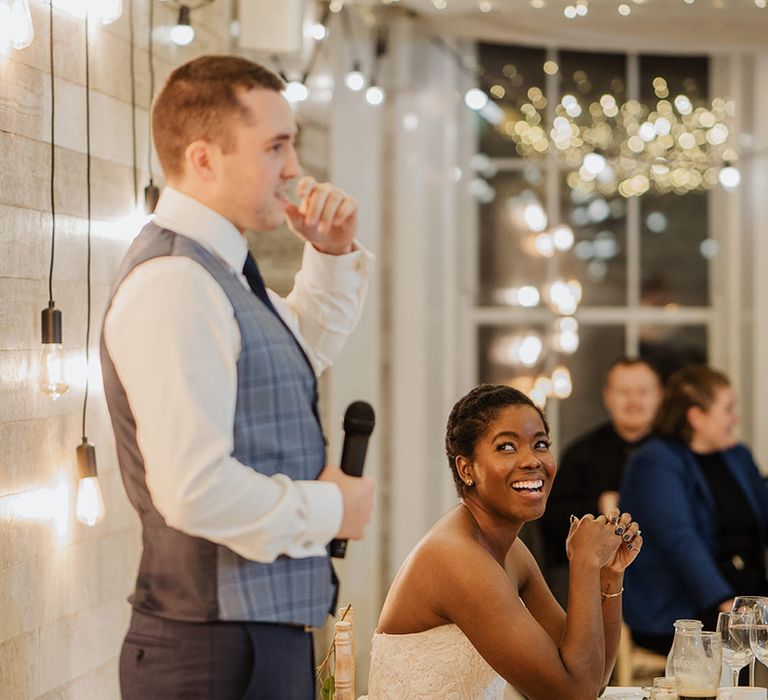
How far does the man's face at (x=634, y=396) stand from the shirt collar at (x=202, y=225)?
3273 mm

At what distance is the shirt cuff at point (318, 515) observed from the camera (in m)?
1.55

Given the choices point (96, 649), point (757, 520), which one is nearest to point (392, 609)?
point (96, 649)

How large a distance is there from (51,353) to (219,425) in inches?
41.8

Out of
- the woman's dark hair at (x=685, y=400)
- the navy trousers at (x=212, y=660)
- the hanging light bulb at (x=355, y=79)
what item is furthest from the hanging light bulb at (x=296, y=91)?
the navy trousers at (x=212, y=660)

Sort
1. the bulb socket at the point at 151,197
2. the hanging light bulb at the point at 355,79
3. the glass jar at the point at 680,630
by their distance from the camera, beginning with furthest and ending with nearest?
the hanging light bulb at the point at 355,79
the bulb socket at the point at 151,197
the glass jar at the point at 680,630

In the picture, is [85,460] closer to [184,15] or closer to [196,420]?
[196,420]

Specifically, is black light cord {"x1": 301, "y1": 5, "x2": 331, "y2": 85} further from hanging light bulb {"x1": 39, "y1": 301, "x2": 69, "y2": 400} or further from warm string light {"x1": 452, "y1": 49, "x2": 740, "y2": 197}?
hanging light bulb {"x1": 39, "y1": 301, "x2": 69, "y2": 400}

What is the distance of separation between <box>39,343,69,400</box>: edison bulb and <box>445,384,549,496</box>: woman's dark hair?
2.58ft

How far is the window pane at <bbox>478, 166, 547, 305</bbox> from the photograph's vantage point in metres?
5.38

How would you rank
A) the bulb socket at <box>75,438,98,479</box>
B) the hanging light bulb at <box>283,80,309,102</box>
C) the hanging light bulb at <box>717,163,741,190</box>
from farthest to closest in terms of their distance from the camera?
the hanging light bulb at <box>717,163,741,190</box> < the hanging light bulb at <box>283,80,309,102</box> < the bulb socket at <box>75,438,98,479</box>

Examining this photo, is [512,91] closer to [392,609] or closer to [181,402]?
[392,609]

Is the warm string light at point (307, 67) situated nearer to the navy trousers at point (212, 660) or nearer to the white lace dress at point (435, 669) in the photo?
the white lace dress at point (435, 669)

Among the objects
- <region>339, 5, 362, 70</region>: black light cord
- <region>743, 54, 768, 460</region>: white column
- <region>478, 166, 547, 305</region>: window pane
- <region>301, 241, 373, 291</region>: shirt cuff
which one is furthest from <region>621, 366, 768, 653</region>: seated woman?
<region>301, 241, 373, 291</region>: shirt cuff

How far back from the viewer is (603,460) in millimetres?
4863
